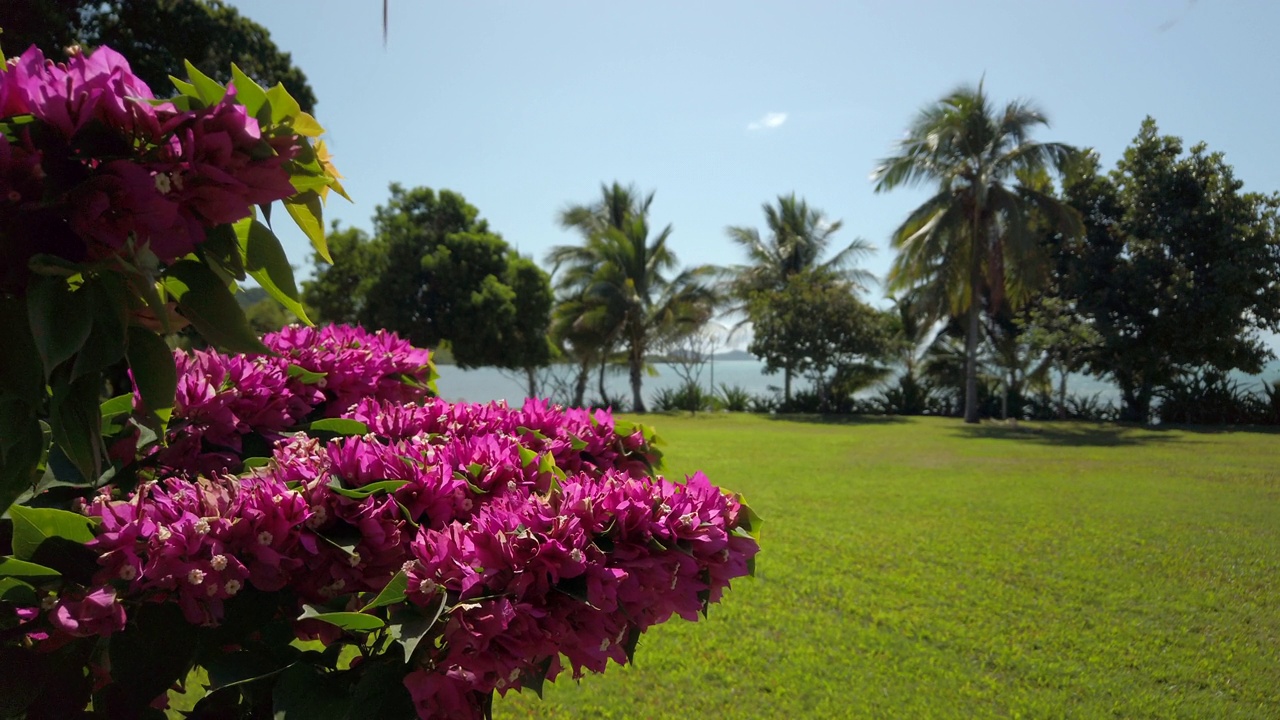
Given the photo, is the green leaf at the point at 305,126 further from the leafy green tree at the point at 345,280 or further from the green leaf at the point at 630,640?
the leafy green tree at the point at 345,280

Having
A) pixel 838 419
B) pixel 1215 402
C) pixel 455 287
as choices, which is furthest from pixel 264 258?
pixel 1215 402

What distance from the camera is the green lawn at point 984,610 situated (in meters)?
3.45

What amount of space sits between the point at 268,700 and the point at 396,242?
18.6 metres

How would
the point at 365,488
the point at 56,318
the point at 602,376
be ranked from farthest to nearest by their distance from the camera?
the point at 602,376 < the point at 365,488 < the point at 56,318

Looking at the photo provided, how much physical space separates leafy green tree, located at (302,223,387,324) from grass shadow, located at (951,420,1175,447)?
45.7 feet

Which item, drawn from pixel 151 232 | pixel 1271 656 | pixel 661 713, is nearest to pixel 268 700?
→ pixel 151 232

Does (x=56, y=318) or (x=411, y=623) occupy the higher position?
(x=56, y=318)

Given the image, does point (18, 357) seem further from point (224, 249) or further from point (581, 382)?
point (581, 382)

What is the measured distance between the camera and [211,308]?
878mm

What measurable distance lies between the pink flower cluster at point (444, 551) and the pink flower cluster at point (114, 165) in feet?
1.79

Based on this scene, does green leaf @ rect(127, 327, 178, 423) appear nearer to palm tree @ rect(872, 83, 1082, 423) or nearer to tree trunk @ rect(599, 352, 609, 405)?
palm tree @ rect(872, 83, 1082, 423)

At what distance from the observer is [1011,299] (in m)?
18.9

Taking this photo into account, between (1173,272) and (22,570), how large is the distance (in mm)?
20167

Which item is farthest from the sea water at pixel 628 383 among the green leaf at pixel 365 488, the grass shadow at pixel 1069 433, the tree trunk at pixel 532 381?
the green leaf at pixel 365 488
